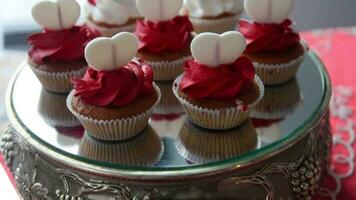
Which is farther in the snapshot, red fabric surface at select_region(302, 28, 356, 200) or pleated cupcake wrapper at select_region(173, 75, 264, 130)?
red fabric surface at select_region(302, 28, 356, 200)

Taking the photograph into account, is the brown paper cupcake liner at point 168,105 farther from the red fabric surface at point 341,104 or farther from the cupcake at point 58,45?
the red fabric surface at point 341,104

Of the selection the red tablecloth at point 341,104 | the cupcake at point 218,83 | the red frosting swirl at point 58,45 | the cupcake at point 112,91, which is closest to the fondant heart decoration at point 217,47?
the cupcake at point 218,83

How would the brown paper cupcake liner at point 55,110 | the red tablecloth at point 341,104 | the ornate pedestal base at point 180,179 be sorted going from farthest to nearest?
the red tablecloth at point 341,104 < the brown paper cupcake liner at point 55,110 < the ornate pedestal base at point 180,179

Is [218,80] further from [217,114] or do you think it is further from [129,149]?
[129,149]

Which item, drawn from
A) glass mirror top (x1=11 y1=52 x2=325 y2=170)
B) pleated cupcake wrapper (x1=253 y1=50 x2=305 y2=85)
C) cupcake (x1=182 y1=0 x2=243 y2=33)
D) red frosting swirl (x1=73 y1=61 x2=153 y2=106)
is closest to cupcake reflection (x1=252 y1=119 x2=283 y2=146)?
glass mirror top (x1=11 y1=52 x2=325 y2=170)

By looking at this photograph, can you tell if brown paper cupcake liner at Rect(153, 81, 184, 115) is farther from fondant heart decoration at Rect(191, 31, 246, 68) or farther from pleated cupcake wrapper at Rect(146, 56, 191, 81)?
fondant heart decoration at Rect(191, 31, 246, 68)

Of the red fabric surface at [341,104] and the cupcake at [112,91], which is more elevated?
the cupcake at [112,91]
